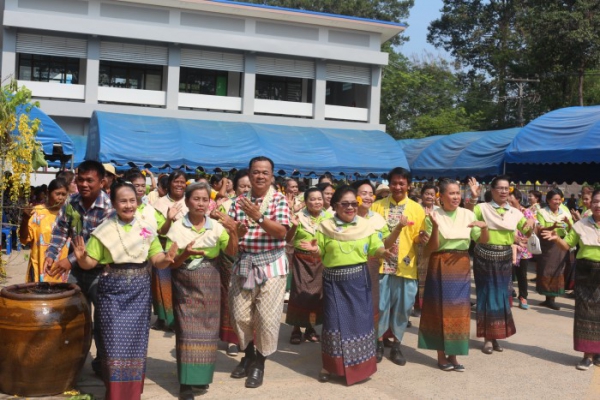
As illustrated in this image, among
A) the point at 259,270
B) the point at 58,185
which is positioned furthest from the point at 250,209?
the point at 58,185

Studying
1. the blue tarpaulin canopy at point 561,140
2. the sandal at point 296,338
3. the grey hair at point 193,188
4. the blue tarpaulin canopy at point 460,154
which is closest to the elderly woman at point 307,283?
the sandal at point 296,338

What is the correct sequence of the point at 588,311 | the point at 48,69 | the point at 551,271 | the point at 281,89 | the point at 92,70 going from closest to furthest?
1. the point at 588,311
2. the point at 551,271
3. the point at 92,70
4. the point at 48,69
5. the point at 281,89

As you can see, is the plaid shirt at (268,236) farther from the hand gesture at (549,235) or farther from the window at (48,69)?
the window at (48,69)

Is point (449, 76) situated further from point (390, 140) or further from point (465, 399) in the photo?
point (465, 399)

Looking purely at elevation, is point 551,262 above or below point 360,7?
below

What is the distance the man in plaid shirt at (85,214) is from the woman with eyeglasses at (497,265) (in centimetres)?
363

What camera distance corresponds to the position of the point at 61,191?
646 centimetres

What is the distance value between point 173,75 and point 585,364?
19.1 meters

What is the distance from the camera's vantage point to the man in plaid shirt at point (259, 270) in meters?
5.10

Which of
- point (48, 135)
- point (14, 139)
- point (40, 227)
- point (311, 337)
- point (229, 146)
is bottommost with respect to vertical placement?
point (311, 337)

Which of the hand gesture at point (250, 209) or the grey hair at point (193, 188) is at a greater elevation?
the grey hair at point (193, 188)

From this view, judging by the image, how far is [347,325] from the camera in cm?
533

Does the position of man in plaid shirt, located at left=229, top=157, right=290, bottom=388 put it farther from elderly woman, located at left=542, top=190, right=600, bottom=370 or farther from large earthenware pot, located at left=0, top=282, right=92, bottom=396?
elderly woman, located at left=542, top=190, right=600, bottom=370

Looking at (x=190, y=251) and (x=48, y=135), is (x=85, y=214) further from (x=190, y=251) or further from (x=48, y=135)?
(x=48, y=135)
